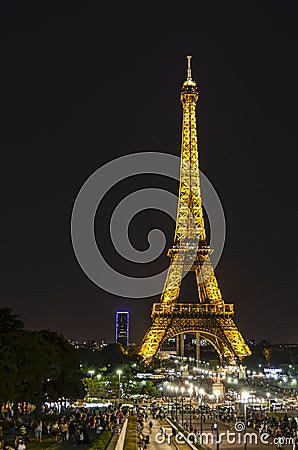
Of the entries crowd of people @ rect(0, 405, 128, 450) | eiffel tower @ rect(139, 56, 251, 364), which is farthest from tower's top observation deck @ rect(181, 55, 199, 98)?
crowd of people @ rect(0, 405, 128, 450)

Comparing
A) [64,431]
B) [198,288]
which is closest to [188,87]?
[198,288]

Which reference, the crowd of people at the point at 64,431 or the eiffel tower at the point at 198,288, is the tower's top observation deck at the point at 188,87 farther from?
the crowd of people at the point at 64,431

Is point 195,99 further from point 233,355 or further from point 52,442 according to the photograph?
point 52,442

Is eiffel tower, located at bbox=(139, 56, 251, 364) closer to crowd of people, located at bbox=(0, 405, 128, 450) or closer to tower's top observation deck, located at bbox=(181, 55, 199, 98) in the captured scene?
tower's top observation deck, located at bbox=(181, 55, 199, 98)

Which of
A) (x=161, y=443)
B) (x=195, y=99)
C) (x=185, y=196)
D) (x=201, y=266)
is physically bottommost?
(x=161, y=443)

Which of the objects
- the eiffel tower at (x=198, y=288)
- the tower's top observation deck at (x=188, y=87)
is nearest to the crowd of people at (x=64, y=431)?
the eiffel tower at (x=198, y=288)

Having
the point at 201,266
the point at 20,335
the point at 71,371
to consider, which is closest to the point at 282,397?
the point at 201,266

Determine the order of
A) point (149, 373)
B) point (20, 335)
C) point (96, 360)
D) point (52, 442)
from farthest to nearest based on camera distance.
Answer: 1. point (96, 360)
2. point (149, 373)
3. point (20, 335)
4. point (52, 442)

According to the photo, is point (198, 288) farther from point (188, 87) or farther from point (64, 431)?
point (64, 431)
